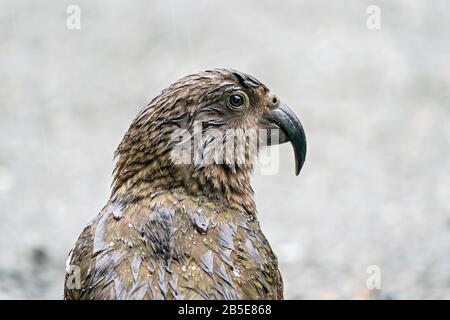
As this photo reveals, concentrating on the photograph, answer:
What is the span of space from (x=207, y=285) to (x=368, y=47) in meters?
10.6

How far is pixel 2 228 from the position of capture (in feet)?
34.1

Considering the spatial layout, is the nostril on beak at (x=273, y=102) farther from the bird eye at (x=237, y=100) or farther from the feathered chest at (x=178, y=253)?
the feathered chest at (x=178, y=253)

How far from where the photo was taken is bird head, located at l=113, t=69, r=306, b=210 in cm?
565

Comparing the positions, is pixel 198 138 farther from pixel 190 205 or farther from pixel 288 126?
pixel 288 126

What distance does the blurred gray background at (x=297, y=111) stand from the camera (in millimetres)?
9820

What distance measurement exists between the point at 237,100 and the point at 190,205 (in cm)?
77

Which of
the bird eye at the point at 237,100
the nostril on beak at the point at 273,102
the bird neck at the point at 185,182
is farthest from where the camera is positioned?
the nostril on beak at the point at 273,102

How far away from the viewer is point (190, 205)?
5.53 metres

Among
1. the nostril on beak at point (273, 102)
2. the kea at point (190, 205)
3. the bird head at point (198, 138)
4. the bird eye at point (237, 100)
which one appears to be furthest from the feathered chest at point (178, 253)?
the nostril on beak at point (273, 102)

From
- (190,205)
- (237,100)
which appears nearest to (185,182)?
(190,205)

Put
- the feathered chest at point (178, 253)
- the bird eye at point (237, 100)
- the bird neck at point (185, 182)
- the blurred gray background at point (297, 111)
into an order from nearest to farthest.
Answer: the feathered chest at point (178, 253)
the bird neck at point (185, 182)
the bird eye at point (237, 100)
the blurred gray background at point (297, 111)

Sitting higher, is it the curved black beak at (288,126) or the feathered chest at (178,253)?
the curved black beak at (288,126)

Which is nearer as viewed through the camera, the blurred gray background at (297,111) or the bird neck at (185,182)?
the bird neck at (185,182)
